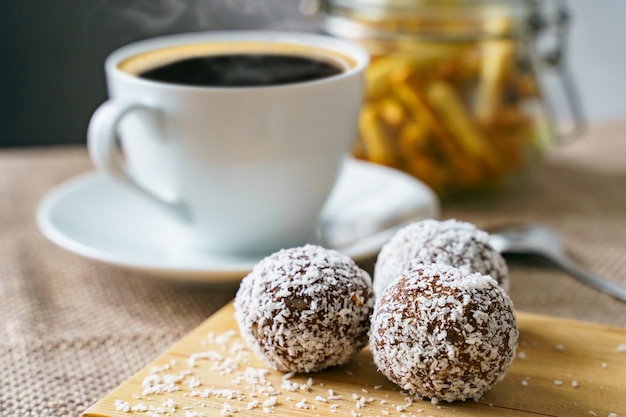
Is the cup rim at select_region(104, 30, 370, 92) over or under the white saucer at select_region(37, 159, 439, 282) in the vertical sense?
over

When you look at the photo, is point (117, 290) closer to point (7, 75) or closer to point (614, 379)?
point (614, 379)

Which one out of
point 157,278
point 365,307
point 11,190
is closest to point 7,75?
point 11,190

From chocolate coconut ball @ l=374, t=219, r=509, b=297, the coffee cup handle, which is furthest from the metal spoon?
the coffee cup handle

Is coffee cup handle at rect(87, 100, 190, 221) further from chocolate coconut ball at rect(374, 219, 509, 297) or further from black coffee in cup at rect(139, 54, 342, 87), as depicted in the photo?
chocolate coconut ball at rect(374, 219, 509, 297)

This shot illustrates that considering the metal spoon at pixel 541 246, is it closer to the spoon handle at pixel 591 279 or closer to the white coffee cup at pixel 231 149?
the spoon handle at pixel 591 279

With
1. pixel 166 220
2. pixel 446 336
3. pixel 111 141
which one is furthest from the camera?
pixel 166 220

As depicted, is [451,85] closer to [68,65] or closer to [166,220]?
[166,220]

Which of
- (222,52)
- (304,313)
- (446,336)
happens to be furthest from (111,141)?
(446,336)
